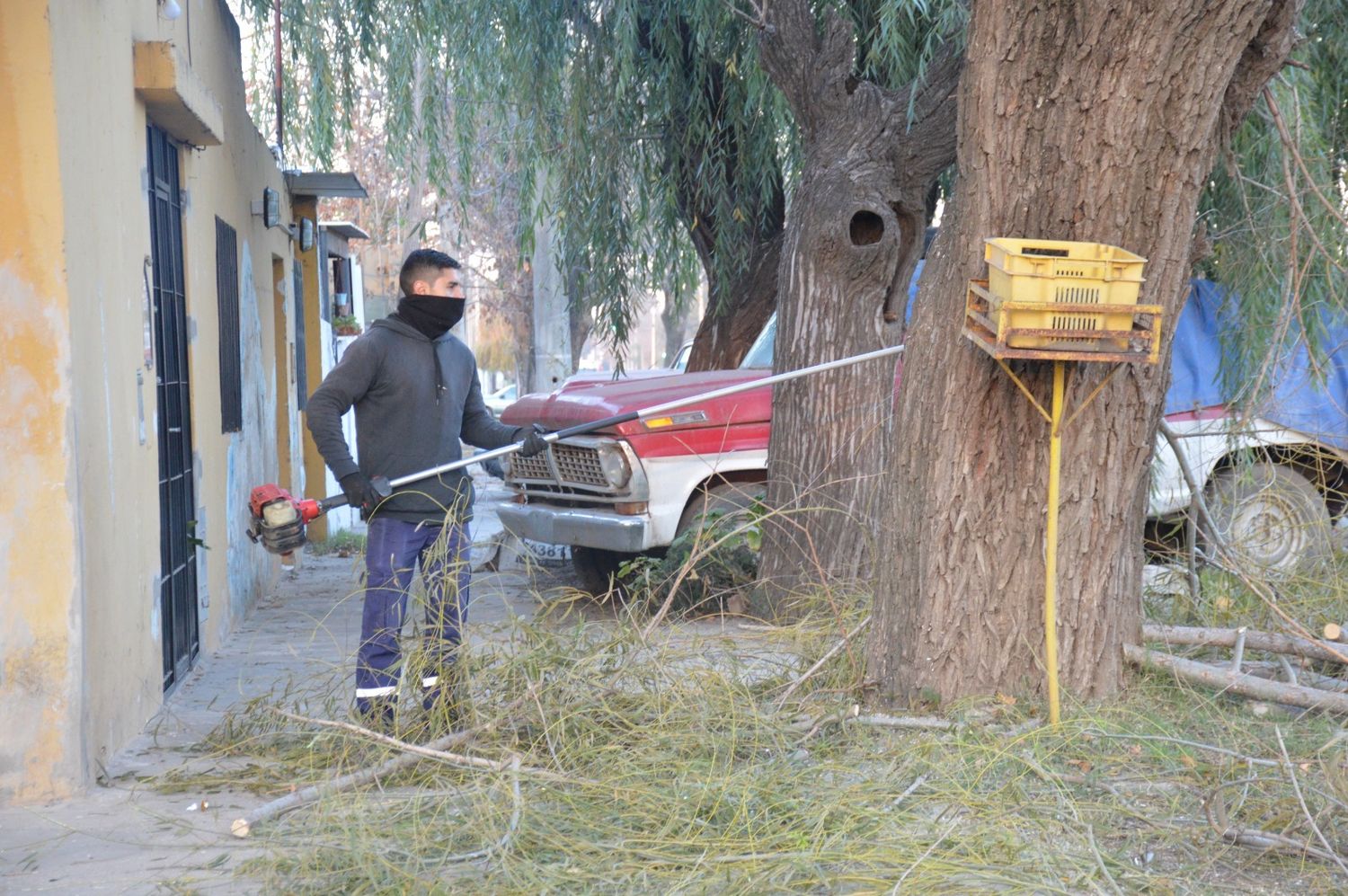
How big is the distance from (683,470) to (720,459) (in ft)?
0.72

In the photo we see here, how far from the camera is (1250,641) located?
4.76 metres

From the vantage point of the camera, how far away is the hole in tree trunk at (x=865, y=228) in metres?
7.18

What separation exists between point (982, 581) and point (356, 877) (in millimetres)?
2172

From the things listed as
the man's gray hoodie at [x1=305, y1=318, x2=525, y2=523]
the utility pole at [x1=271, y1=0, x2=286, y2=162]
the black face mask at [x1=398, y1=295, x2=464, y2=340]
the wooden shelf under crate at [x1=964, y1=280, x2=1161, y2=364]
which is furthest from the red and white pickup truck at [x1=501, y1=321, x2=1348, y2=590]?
the utility pole at [x1=271, y1=0, x2=286, y2=162]

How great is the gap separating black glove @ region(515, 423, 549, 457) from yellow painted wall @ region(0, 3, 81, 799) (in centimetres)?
185

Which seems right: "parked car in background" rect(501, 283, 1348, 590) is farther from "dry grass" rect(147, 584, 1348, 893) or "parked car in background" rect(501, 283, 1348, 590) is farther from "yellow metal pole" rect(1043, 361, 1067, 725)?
"yellow metal pole" rect(1043, 361, 1067, 725)

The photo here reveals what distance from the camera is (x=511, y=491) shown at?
872 cm

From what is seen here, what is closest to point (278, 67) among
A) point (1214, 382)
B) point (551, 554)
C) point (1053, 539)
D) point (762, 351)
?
point (551, 554)

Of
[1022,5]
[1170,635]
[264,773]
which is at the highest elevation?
[1022,5]

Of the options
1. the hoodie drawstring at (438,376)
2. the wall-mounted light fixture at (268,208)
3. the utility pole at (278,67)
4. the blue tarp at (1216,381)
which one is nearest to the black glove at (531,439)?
the hoodie drawstring at (438,376)

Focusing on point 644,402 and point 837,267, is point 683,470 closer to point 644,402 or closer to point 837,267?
point 644,402

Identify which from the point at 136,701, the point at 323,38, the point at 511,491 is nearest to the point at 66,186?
the point at 136,701

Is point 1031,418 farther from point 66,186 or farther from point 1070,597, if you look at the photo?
point 66,186

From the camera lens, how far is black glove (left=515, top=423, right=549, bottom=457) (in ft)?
18.3
